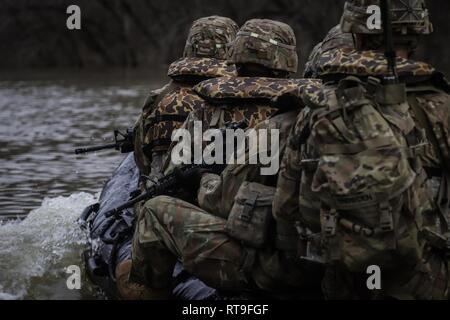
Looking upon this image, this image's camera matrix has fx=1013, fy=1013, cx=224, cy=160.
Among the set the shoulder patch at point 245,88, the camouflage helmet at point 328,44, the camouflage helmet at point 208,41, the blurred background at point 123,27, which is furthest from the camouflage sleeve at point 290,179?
the blurred background at point 123,27

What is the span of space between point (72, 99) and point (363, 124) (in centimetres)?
1853

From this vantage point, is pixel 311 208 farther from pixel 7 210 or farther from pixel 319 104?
pixel 7 210

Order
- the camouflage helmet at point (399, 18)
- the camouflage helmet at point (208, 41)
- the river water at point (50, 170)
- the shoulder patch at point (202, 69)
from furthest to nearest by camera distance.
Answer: the river water at point (50, 170) < the camouflage helmet at point (208, 41) < the shoulder patch at point (202, 69) < the camouflage helmet at point (399, 18)

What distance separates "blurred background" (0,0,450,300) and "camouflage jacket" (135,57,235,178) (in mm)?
1053

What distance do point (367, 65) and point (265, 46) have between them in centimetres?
153

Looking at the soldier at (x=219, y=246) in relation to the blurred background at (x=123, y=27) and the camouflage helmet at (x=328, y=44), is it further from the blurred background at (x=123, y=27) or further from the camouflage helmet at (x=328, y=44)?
the blurred background at (x=123, y=27)

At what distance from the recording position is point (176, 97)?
658 centimetres

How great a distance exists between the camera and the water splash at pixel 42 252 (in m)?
6.73

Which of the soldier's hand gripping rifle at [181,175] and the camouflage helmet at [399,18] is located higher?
the camouflage helmet at [399,18]

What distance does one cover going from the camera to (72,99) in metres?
21.9

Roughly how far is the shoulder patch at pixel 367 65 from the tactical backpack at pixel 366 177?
0.54ft

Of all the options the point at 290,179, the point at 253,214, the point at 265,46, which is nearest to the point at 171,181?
the point at 265,46

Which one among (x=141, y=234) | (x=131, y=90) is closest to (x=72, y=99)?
(x=131, y=90)

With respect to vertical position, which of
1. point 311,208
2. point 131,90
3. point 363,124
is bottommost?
point 131,90
